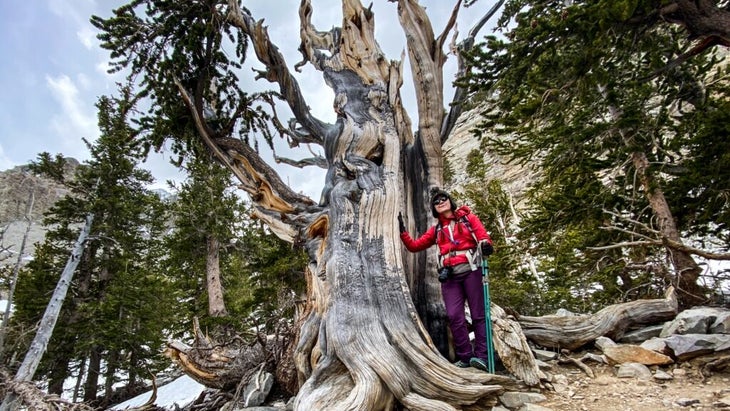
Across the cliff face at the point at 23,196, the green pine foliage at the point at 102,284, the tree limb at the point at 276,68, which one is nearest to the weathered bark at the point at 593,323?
the tree limb at the point at 276,68

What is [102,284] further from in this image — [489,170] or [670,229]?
[489,170]

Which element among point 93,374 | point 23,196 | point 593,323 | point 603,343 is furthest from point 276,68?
point 23,196

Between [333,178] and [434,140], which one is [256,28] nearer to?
[333,178]

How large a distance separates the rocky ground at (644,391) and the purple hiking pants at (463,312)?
0.65 metres

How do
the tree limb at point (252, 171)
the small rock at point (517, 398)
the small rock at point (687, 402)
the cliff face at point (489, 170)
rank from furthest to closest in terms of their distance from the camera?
the cliff face at point (489, 170)
the tree limb at point (252, 171)
the small rock at point (517, 398)
the small rock at point (687, 402)

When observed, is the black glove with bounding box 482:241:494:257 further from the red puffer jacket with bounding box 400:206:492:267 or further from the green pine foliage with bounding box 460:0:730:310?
the green pine foliage with bounding box 460:0:730:310

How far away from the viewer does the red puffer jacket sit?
3.49m

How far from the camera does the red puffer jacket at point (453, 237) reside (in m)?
3.49

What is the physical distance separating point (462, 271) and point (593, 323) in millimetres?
1713

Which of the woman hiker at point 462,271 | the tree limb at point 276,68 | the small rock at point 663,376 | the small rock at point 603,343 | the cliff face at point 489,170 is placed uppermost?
the cliff face at point 489,170

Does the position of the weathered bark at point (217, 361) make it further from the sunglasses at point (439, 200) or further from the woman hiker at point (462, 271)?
the sunglasses at point (439, 200)

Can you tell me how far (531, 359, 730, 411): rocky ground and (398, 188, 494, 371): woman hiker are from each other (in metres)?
0.68

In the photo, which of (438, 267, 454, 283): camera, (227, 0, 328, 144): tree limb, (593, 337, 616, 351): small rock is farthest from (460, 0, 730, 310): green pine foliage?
(227, 0, 328, 144): tree limb

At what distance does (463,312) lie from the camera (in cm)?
337
